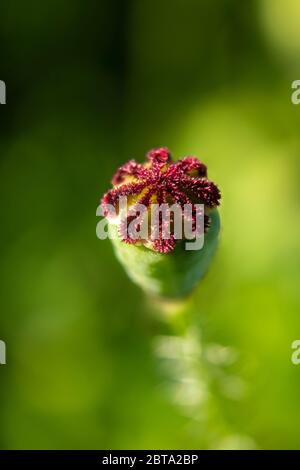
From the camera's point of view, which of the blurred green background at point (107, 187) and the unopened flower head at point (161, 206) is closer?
the unopened flower head at point (161, 206)

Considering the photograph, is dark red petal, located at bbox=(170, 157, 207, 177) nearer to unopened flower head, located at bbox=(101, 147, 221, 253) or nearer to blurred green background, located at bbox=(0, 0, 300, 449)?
unopened flower head, located at bbox=(101, 147, 221, 253)

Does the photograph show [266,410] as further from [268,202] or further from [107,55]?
[107,55]


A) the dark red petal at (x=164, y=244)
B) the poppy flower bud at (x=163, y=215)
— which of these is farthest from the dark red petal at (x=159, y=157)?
the dark red petal at (x=164, y=244)

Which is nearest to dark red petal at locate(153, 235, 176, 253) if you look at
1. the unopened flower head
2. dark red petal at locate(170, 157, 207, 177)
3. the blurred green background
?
the unopened flower head

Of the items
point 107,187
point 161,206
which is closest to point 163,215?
point 161,206

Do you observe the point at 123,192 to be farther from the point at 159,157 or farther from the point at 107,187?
the point at 107,187

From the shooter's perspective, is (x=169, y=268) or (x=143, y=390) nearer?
(x=169, y=268)

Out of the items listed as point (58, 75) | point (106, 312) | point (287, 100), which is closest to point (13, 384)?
point (106, 312)

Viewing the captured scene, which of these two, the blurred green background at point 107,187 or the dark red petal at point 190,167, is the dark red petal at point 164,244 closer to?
the dark red petal at point 190,167
